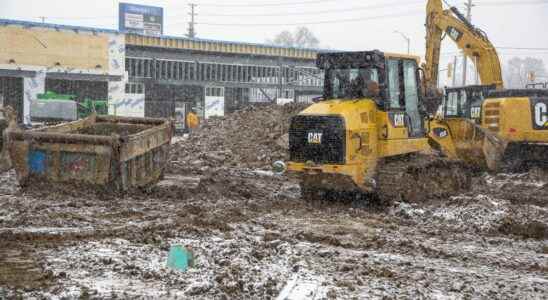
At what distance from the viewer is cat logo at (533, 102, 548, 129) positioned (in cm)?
1622

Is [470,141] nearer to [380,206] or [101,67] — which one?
[380,206]

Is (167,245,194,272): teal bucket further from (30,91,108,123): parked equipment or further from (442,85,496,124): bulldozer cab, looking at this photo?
(30,91,108,123): parked equipment

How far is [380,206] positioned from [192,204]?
3.11 m

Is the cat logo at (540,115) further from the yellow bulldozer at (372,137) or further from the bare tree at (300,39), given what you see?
the bare tree at (300,39)

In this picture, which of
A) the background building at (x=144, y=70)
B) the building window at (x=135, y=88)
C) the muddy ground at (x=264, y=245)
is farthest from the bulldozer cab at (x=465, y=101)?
the building window at (x=135, y=88)

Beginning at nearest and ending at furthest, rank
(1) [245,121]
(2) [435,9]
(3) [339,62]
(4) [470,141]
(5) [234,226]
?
(5) [234,226] → (3) [339,62] → (4) [470,141] → (2) [435,9] → (1) [245,121]

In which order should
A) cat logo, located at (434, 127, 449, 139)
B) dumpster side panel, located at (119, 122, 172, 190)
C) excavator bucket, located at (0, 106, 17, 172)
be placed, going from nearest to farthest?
1. dumpster side panel, located at (119, 122, 172, 190)
2. excavator bucket, located at (0, 106, 17, 172)
3. cat logo, located at (434, 127, 449, 139)

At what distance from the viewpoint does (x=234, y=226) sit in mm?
9117

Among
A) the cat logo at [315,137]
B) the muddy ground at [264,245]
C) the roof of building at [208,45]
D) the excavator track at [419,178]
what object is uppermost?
the roof of building at [208,45]

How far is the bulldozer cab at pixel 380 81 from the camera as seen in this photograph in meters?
11.2

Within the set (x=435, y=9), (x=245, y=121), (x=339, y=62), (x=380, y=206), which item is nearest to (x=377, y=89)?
(x=339, y=62)

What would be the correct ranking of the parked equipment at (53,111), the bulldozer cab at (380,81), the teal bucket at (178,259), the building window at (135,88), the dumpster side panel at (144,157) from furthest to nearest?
the building window at (135,88)
the parked equipment at (53,111)
the bulldozer cab at (380,81)
the dumpster side panel at (144,157)
the teal bucket at (178,259)

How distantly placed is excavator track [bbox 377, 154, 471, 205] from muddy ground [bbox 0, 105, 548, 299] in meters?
0.25

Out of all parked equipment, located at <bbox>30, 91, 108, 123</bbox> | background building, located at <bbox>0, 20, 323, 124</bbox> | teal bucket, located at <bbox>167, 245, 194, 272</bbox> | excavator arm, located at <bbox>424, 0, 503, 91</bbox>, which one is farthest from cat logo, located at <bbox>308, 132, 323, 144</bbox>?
parked equipment, located at <bbox>30, 91, 108, 123</bbox>
